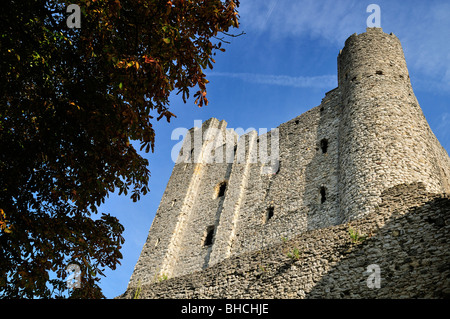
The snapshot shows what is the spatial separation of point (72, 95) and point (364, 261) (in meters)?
7.36

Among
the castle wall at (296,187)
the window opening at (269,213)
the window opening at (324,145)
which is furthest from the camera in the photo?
the window opening at (324,145)

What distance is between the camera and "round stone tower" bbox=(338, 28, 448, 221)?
1377cm

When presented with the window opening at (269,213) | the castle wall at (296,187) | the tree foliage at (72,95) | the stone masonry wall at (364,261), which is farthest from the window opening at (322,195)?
the tree foliage at (72,95)

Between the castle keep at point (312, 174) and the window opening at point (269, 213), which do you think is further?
the window opening at point (269, 213)

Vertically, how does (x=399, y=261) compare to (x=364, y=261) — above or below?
below

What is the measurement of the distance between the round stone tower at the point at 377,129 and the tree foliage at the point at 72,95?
927cm

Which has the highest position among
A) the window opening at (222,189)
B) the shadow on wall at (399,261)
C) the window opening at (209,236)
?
the window opening at (222,189)

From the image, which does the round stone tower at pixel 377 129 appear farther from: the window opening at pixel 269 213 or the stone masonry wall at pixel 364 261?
the window opening at pixel 269 213

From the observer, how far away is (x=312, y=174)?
18.2 m

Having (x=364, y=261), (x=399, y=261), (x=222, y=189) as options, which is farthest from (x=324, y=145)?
(x=399, y=261)

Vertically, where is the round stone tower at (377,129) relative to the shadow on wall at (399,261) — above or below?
above

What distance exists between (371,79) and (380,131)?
3.60 metres

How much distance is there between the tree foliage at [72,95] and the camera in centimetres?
589

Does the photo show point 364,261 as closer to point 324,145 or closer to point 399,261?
point 399,261
